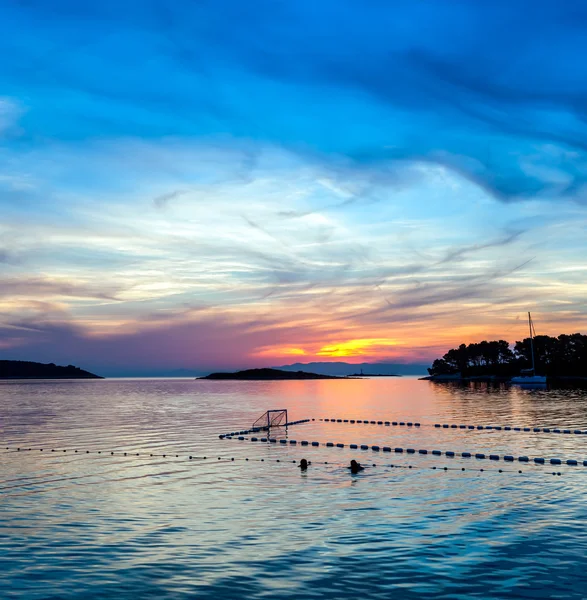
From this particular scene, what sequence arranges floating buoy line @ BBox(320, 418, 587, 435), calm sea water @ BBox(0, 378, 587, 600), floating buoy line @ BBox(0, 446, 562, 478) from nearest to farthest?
1. calm sea water @ BBox(0, 378, 587, 600)
2. floating buoy line @ BBox(0, 446, 562, 478)
3. floating buoy line @ BBox(320, 418, 587, 435)

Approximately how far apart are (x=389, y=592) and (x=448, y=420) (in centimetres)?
7090

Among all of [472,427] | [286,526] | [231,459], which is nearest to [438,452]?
[231,459]

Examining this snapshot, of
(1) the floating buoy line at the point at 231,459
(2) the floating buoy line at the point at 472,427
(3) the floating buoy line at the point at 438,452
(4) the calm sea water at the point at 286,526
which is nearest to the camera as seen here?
(4) the calm sea water at the point at 286,526

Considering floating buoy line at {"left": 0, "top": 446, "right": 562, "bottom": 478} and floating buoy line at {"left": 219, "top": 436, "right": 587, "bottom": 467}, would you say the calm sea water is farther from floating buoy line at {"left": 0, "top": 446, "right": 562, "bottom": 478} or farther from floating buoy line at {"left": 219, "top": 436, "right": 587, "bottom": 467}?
floating buoy line at {"left": 219, "top": 436, "right": 587, "bottom": 467}

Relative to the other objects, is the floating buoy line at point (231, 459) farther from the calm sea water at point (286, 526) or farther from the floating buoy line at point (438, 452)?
the floating buoy line at point (438, 452)

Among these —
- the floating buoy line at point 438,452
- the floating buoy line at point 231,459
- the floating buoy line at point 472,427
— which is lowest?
the floating buoy line at point 472,427

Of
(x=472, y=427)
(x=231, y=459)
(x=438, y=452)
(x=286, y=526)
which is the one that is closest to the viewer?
(x=286, y=526)

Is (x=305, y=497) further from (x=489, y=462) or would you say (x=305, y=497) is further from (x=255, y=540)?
(x=489, y=462)

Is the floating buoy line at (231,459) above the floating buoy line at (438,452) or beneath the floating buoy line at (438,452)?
→ above

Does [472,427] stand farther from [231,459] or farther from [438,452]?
[231,459]

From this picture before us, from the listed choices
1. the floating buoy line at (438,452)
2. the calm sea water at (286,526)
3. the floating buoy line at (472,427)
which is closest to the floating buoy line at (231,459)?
the calm sea water at (286,526)

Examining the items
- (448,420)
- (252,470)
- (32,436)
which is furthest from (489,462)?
(32,436)

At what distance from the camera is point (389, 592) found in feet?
63.3

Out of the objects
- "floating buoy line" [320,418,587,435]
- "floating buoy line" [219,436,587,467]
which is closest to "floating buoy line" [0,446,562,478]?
"floating buoy line" [219,436,587,467]
